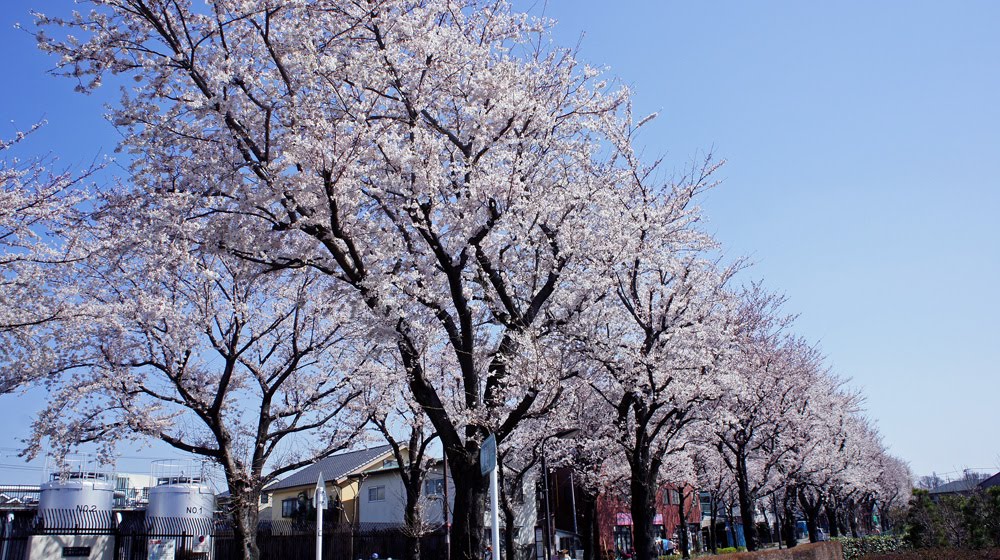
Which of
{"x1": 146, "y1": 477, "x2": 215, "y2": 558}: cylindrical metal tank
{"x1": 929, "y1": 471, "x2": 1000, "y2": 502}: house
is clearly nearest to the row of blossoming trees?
{"x1": 146, "y1": 477, "x2": 215, "y2": 558}: cylindrical metal tank

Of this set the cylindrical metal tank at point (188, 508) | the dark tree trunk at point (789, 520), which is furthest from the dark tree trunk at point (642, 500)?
the dark tree trunk at point (789, 520)

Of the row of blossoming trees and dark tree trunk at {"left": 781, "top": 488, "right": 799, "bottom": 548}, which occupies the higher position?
the row of blossoming trees

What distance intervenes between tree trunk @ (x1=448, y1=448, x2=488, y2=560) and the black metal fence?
8482 millimetres

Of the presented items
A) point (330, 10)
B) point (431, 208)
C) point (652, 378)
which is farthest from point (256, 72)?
point (652, 378)

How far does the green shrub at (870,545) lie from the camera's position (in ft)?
93.5

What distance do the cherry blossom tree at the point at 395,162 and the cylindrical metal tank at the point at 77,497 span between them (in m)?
14.1

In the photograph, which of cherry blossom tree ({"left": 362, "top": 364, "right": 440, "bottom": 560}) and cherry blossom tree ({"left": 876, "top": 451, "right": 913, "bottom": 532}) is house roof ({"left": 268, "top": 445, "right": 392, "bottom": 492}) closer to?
cherry blossom tree ({"left": 362, "top": 364, "right": 440, "bottom": 560})

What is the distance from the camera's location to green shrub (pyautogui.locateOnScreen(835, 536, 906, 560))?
2848 centimetres

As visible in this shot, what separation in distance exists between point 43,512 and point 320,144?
18.5 m

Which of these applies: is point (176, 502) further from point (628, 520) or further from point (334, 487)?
point (628, 520)

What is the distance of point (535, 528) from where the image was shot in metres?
33.6

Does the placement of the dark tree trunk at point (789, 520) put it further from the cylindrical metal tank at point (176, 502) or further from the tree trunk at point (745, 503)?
the cylindrical metal tank at point (176, 502)

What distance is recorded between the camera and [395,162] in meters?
9.23

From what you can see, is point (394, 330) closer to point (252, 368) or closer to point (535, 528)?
point (252, 368)
